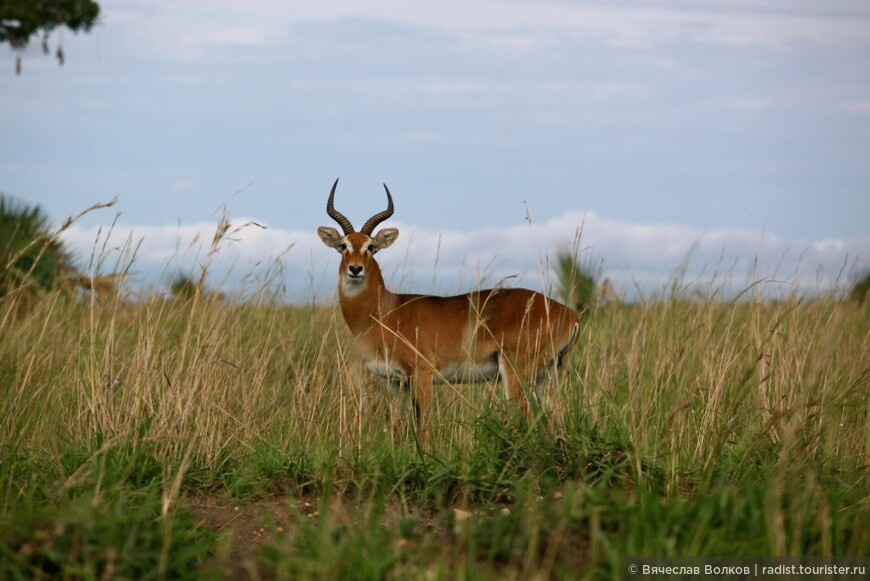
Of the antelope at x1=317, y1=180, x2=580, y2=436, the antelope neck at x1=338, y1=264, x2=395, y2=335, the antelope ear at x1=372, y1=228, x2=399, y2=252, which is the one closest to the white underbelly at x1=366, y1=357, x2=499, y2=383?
the antelope at x1=317, y1=180, x2=580, y2=436

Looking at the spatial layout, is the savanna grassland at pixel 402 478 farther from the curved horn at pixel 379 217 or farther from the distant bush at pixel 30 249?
the distant bush at pixel 30 249

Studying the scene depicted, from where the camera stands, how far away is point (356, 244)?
29.3ft

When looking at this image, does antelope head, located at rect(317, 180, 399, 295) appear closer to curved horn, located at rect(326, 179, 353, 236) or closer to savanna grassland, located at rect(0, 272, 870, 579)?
curved horn, located at rect(326, 179, 353, 236)

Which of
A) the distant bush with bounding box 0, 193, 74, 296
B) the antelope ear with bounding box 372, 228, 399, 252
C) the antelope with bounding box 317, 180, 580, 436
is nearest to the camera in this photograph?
the antelope with bounding box 317, 180, 580, 436

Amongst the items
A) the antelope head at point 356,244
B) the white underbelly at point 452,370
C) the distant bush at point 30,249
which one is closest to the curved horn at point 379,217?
the antelope head at point 356,244

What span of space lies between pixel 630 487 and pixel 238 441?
8.55 feet

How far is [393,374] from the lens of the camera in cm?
875

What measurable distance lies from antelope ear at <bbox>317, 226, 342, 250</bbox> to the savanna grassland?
3.98 feet

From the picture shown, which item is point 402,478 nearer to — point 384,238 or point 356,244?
point 356,244

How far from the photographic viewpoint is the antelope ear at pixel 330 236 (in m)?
9.13

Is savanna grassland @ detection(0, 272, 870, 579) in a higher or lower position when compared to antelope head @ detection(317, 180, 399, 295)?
lower

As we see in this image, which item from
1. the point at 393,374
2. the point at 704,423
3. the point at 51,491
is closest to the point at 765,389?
the point at 704,423

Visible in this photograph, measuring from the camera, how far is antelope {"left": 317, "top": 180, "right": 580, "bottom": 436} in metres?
8.69

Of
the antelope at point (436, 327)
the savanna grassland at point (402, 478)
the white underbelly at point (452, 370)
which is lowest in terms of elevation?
the savanna grassland at point (402, 478)
